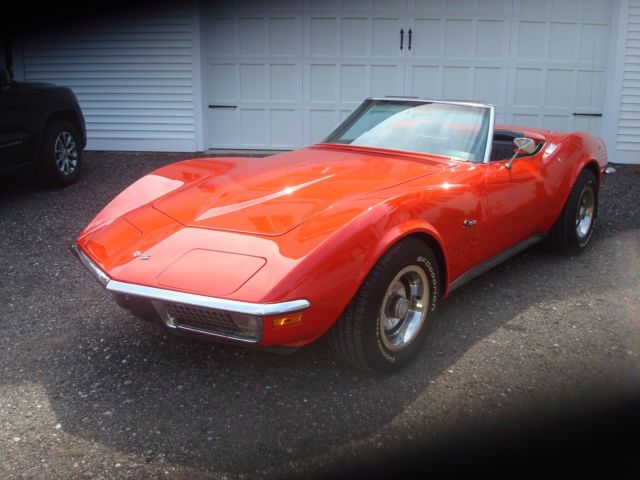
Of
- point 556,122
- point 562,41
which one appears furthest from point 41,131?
point 562,41

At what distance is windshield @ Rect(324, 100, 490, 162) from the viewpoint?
13.3 feet

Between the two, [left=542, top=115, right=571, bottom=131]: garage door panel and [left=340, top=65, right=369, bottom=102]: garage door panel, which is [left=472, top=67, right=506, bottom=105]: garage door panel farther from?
[left=340, top=65, right=369, bottom=102]: garage door panel

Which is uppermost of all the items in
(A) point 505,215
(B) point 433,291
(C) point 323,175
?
(C) point 323,175

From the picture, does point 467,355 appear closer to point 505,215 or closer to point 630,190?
point 505,215

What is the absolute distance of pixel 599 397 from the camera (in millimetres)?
2980

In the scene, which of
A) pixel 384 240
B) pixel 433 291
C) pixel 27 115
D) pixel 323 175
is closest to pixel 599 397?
pixel 433 291

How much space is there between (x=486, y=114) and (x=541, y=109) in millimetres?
5297

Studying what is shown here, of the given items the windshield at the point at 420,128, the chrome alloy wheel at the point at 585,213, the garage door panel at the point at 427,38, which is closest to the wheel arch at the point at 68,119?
the windshield at the point at 420,128

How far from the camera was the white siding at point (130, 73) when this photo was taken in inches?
366

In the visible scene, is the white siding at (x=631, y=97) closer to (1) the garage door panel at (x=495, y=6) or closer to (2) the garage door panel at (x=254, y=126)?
(1) the garage door panel at (x=495, y=6)

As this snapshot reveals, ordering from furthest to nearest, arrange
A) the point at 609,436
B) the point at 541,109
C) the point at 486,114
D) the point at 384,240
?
the point at 541,109, the point at 486,114, the point at 384,240, the point at 609,436

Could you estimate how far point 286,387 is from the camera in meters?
3.08

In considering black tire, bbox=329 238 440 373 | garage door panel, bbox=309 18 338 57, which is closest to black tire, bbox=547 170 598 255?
black tire, bbox=329 238 440 373

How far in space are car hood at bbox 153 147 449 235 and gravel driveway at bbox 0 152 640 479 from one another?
710 millimetres
